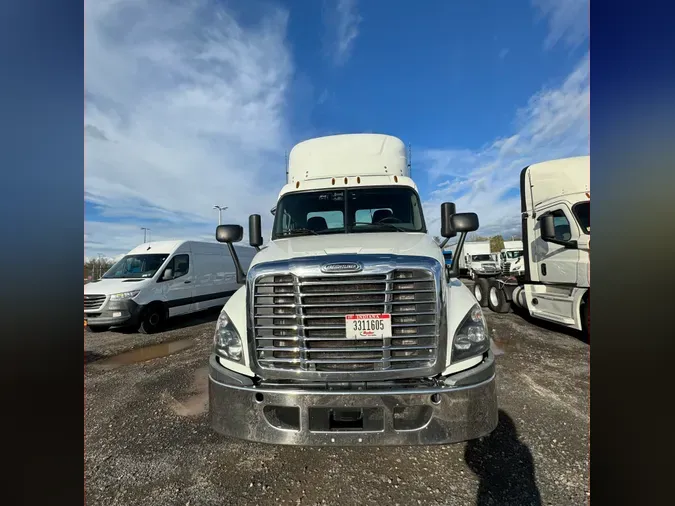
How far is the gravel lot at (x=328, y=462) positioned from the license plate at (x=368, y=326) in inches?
49.6

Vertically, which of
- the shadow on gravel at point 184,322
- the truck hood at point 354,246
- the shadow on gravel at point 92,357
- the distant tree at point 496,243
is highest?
the distant tree at point 496,243

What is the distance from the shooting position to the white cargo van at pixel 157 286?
311 inches

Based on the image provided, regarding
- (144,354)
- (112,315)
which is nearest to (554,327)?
(144,354)

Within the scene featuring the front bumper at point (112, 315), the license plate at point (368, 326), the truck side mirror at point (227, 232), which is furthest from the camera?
the front bumper at point (112, 315)

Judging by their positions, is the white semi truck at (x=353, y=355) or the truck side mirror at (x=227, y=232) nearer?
the white semi truck at (x=353, y=355)

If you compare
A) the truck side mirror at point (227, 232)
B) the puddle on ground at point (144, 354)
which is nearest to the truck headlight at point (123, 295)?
the puddle on ground at point (144, 354)

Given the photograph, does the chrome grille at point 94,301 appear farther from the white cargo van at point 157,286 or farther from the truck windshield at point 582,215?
the truck windshield at point 582,215

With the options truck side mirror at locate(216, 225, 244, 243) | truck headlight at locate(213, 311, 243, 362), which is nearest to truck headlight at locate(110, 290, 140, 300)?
truck side mirror at locate(216, 225, 244, 243)

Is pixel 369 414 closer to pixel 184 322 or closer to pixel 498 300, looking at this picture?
pixel 498 300

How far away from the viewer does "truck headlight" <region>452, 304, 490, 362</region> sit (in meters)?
2.45

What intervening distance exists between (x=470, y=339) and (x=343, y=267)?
4.06 feet

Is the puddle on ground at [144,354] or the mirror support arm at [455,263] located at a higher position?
the mirror support arm at [455,263]
